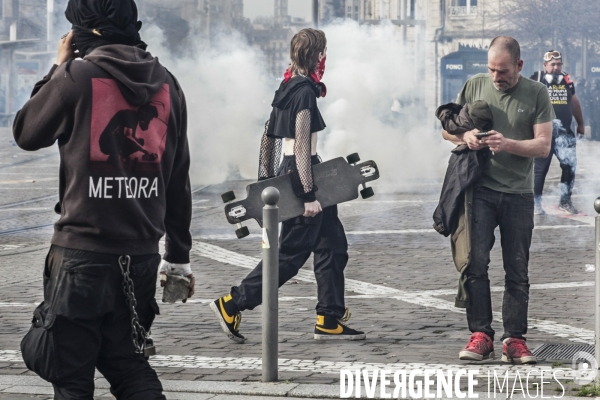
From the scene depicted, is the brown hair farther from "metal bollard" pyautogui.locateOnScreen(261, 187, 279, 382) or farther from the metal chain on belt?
the metal chain on belt

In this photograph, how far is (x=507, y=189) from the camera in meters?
5.55

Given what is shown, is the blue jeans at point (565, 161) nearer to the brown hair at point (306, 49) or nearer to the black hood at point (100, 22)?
the brown hair at point (306, 49)

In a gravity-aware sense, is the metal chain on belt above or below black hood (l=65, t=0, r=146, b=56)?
below

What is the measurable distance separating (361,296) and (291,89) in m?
2.11

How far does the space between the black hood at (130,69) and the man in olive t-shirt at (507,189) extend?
2482 mm

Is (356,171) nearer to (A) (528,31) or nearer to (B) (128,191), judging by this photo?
(B) (128,191)

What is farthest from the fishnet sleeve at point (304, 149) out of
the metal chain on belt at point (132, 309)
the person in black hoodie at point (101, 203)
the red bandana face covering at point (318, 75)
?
the metal chain on belt at point (132, 309)

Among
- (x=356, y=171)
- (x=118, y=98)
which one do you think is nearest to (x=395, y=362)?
(x=356, y=171)

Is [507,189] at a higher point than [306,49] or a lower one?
lower

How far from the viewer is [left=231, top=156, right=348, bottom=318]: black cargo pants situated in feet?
20.0

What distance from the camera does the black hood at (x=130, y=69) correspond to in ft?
10.8

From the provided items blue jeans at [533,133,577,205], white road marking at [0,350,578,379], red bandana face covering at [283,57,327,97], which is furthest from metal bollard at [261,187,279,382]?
blue jeans at [533,133,577,205]

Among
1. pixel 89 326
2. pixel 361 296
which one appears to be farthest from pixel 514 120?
pixel 89 326

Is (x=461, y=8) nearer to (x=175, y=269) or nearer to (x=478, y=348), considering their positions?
(x=478, y=348)
